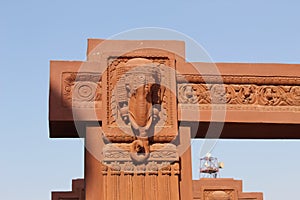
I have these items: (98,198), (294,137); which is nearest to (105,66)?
(98,198)

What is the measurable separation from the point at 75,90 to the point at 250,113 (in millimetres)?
2193

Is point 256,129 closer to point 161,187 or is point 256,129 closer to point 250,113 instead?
point 250,113

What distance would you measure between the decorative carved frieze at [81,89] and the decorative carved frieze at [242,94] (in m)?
1.03

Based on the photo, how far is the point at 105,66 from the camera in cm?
746

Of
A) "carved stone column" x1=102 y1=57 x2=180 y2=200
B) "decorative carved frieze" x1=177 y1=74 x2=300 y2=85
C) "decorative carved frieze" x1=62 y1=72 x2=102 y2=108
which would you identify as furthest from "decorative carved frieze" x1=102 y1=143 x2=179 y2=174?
"decorative carved frieze" x1=177 y1=74 x2=300 y2=85

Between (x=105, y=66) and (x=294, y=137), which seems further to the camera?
(x=294, y=137)

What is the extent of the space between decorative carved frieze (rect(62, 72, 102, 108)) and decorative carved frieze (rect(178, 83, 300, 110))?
1034mm

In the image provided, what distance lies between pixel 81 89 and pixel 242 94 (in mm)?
2041

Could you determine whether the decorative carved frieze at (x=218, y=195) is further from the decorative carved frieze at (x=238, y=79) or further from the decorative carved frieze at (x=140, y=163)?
the decorative carved frieze at (x=140, y=163)

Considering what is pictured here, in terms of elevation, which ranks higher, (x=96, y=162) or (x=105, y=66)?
(x=105, y=66)

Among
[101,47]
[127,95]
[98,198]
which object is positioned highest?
[101,47]

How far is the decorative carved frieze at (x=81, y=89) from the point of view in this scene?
7.36 m

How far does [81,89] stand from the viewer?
7.43 meters

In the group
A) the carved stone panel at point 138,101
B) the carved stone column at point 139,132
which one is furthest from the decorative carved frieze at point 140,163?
the carved stone panel at point 138,101
